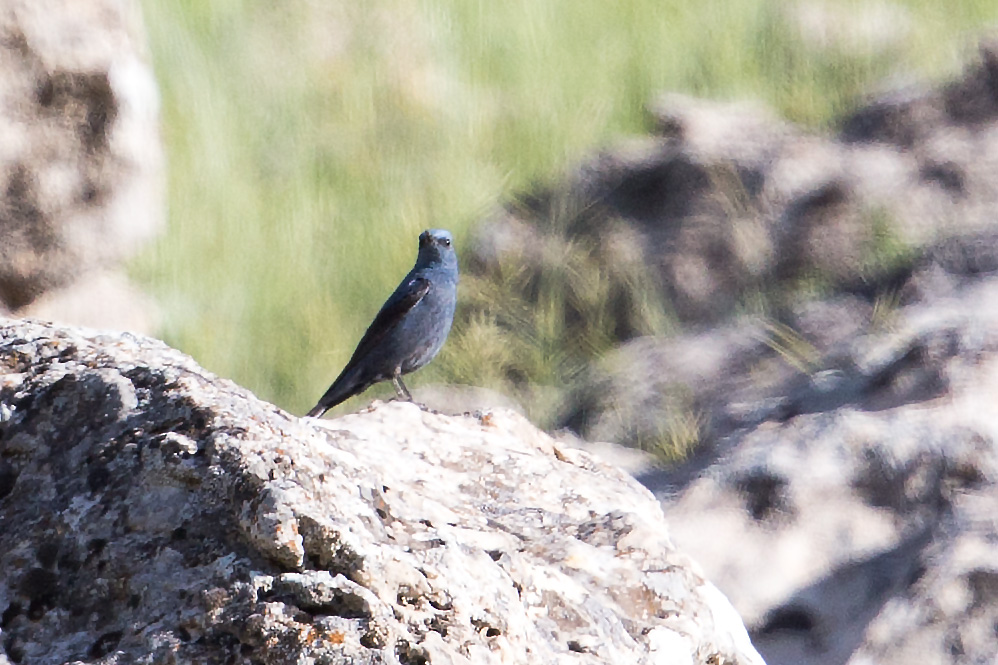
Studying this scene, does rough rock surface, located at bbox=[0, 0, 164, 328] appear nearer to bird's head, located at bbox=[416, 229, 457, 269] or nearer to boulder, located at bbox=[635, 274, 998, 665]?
bird's head, located at bbox=[416, 229, 457, 269]

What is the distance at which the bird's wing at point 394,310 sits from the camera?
15.5ft

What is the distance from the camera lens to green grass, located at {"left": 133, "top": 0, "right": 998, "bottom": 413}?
5.98m

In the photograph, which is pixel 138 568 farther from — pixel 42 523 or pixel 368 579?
pixel 368 579

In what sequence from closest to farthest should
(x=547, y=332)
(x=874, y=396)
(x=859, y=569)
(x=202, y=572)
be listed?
(x=202, y=572) < (x=859, y=569) < (x=874, y=396) < (x=547, y=332)

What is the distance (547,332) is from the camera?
6078 millimetres

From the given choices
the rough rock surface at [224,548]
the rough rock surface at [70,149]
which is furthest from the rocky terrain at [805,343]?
the rough rock surface at [224,548]

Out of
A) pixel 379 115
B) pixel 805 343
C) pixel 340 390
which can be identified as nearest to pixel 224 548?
pixel 340 390

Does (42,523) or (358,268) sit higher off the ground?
(42,523)

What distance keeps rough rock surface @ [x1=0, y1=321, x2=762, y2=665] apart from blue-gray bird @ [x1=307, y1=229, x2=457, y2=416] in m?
2.50

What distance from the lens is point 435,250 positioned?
16.0ft

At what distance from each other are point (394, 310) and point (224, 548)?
304cm

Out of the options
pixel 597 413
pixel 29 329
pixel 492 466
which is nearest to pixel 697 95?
pixel 597 413

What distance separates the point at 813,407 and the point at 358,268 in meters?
2.20

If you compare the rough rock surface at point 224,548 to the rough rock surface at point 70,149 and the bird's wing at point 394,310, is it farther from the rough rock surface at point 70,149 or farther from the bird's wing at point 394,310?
the rough rock surface at point 70,149
